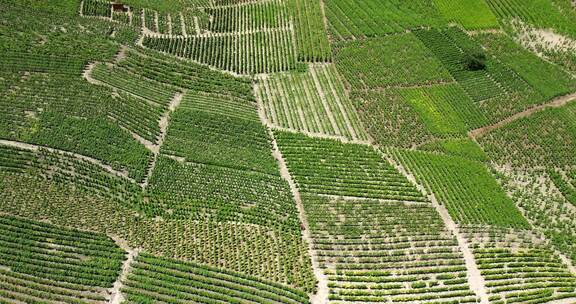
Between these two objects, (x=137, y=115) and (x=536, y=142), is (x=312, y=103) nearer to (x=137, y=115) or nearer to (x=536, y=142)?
(x=137, y=115)

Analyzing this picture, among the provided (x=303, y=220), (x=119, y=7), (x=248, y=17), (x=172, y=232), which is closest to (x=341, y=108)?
(x=303, y=220)

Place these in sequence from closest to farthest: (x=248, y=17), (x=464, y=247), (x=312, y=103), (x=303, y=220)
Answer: (x=464, y=247) → (x=303, y=220) → (x=312, y=103) → (x=248, y=17)

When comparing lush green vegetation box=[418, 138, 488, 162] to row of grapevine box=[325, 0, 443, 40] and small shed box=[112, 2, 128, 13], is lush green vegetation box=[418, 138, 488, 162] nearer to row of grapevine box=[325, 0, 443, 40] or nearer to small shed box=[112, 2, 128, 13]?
row of grapevine box=[325, 0, 443, 40]

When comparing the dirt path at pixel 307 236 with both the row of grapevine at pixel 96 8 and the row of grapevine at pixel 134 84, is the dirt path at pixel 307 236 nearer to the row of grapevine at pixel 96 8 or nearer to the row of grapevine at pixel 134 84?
the row of grapevine at pixel 134 84

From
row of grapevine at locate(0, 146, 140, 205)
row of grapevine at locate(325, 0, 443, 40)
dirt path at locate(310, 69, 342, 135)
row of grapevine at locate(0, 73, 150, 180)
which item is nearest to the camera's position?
row of grapevine at locate(0, 146, 140, 205)

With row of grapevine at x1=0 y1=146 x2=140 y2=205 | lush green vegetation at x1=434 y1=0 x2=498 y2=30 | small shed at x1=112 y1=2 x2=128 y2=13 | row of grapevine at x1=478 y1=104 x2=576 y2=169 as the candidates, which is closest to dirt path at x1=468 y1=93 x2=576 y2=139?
row of grapevine at x1=478 y1=104 x2=576 y2=169

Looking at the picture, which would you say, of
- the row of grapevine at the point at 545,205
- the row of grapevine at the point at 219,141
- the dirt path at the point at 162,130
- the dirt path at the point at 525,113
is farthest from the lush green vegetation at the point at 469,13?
the dirt path at the point at 162,130

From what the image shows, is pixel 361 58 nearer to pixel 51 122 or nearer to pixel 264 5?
pixel 264 5

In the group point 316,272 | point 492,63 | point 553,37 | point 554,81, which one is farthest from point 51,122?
point 553,37
